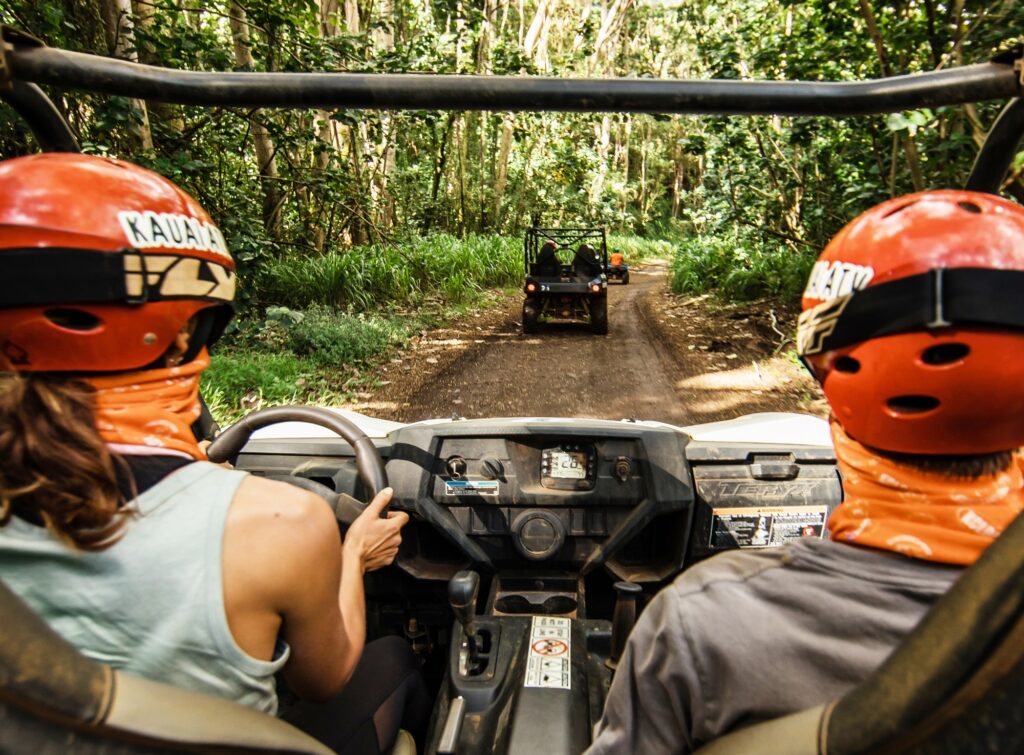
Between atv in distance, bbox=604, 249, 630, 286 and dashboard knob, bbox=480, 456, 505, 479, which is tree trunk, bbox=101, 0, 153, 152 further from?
atv in distance, bbox=604, 249, 630, 286

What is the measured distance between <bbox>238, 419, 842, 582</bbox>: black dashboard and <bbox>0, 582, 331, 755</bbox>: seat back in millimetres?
1631

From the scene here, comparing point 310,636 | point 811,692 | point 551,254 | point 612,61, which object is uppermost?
point 612,61

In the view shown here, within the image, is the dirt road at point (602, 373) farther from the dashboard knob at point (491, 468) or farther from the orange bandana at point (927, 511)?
the orange bandana at point (927, 511)

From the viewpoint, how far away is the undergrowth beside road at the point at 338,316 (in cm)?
669

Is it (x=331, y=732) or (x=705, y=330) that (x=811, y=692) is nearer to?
(x=331, y=732)

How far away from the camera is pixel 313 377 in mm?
7355

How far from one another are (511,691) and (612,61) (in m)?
34.9

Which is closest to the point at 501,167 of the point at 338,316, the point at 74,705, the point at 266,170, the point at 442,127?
the point at 442,127

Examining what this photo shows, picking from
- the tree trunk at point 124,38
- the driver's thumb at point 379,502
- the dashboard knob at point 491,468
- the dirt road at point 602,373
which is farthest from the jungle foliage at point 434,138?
the driver's thumb at point 379,502

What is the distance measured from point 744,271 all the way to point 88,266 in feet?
42.1

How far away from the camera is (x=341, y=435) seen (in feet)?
6.88

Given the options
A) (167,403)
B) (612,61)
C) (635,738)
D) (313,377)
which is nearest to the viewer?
(635,738)

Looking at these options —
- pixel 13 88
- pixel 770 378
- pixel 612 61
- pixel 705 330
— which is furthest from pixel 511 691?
pixel 612 61

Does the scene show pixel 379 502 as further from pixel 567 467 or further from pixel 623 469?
pixel 623 469
